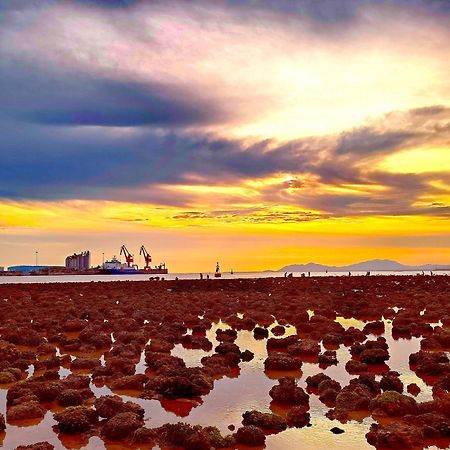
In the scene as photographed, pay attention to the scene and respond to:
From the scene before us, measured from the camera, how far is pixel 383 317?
34.2m

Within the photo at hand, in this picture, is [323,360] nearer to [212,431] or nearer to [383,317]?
[212,431]

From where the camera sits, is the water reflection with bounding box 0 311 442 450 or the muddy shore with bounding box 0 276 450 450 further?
the muddy shore with bounding box 0 276 450 450

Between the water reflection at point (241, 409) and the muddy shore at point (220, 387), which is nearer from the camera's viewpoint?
the water reflection at point (241, 409)

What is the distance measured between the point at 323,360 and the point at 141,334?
8736 millimetres

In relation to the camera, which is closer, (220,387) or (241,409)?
(241,409)

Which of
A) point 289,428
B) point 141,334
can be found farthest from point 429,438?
point 141,334

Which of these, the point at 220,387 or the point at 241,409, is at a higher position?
the point at 220,387

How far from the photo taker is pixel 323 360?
1900 cm

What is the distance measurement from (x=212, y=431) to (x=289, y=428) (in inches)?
Result: 75.1

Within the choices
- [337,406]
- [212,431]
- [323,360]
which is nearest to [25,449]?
[212,431]

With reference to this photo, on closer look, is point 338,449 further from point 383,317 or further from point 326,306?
point 326,306

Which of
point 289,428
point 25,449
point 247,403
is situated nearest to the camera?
point 25,449

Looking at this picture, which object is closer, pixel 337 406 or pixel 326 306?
pixel 337 406

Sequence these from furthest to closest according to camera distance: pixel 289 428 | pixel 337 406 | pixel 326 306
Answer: pixel 326 306 → pixel 337 406 → pixel 289 428
